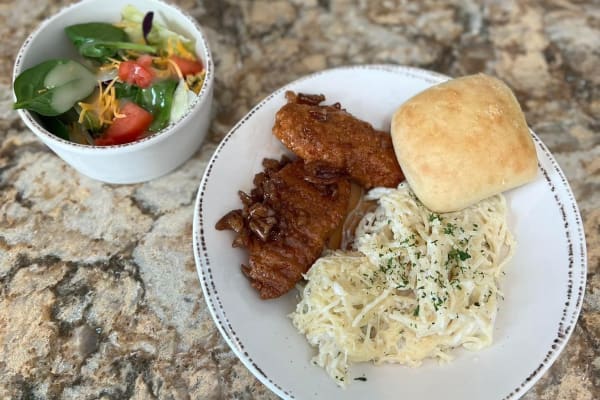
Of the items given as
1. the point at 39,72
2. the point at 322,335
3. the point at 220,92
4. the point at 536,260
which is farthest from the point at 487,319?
the point at 39,72

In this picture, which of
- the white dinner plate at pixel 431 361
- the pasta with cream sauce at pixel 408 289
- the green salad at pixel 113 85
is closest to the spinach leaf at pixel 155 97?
the green salad at pixel 113 85

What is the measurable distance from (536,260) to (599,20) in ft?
6.79

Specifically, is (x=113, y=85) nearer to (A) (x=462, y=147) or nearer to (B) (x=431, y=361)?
(A) (x=462, y=147)

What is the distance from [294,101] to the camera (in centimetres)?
260

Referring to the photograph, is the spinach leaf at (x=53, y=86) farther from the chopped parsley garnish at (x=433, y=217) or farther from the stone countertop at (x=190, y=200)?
the chopped parsley garnish at (x=433, y=217)

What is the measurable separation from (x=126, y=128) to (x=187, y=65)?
464 mm

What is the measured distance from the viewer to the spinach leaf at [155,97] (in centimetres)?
264

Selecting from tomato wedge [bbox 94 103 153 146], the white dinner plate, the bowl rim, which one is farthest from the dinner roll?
tomato wedge [bbox 94 103 153 146]

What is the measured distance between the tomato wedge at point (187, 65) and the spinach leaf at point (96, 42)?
14 cm

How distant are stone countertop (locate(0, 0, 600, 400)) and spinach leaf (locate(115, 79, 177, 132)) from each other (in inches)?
12.3

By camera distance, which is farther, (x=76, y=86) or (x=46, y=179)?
(x=46, y=179)

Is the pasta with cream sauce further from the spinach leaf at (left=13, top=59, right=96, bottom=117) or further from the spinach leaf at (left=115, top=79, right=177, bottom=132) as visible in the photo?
the spinach leaf at (left=13, top=59, right=96, bottom=117)

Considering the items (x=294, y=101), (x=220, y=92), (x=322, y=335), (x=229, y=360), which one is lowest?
(x=229, y=360)

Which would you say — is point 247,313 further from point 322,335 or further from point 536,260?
point 536,260
